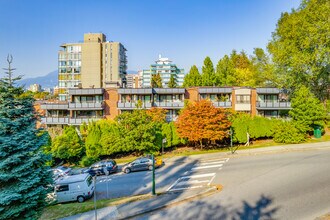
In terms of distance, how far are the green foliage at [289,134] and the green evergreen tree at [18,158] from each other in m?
30.3

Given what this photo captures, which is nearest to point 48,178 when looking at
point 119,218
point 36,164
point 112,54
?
point 36,164

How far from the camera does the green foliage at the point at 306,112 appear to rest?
35.0 meters

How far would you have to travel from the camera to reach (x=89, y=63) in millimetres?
94312

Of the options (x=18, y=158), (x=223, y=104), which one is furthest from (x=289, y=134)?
(x=18, y=158)

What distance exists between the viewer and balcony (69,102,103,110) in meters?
45.7

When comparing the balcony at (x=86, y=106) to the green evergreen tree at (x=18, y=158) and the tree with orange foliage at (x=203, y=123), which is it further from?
the green evergreen tree at (x=18, y=158)

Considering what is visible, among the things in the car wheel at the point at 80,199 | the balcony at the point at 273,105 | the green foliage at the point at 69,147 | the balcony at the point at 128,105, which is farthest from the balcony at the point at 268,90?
the car wheel at the point at 80,199

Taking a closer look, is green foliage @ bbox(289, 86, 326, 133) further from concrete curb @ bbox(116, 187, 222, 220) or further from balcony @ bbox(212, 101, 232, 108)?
concrete curb @ bbox(116, 187, 222, 220)

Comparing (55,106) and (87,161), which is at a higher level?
(55,106)

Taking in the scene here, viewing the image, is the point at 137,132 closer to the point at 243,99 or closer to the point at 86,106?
the point at 86,106

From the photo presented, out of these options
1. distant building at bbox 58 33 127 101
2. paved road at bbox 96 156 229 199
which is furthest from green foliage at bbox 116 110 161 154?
distant building at bbox 58 33 127 101

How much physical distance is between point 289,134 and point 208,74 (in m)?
26.9

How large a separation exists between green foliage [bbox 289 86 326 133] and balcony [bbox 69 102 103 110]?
30.6 metres

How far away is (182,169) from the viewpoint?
2712 centimetres
